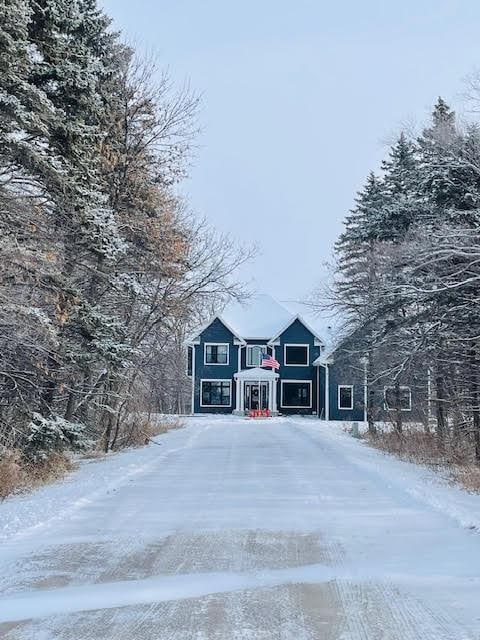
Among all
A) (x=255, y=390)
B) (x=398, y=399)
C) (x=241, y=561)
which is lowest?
(x=241, y=561)

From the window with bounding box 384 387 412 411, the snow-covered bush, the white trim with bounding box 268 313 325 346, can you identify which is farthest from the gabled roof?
the snow-covered bush

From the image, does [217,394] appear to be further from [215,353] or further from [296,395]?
[296,395]

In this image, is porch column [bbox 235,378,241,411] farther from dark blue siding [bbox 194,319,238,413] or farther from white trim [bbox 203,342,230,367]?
white trim [bbox 203,342,230,367]

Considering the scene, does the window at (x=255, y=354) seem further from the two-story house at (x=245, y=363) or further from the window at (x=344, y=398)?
the window at (x=344, y=398)

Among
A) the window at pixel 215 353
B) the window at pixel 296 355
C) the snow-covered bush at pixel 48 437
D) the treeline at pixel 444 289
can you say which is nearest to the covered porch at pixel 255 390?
the window at pixel 215 353

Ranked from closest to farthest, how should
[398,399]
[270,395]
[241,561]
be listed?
1. [241,561]
2. [398,399]
3. [270,395]

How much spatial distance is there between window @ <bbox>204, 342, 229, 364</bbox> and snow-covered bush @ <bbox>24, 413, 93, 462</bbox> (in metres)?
37.3

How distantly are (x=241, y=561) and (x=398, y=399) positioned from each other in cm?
1762

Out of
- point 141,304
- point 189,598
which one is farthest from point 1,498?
point 141,304

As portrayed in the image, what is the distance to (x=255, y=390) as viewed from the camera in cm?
5094

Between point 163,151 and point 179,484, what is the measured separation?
1235 centimetres

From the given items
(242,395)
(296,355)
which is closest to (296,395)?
(296,355)

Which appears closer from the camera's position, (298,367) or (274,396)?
(274,396)

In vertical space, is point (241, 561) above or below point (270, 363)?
below
